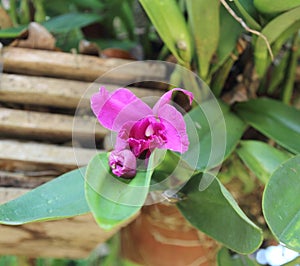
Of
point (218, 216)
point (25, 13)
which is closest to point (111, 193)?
point (218, 216)

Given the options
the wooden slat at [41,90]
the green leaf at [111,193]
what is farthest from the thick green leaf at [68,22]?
the green leaf at [111,193]

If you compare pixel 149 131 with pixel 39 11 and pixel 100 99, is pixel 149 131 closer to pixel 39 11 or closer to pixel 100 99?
pixel 100 99

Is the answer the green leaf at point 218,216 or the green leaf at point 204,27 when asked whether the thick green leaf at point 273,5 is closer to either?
the green leaf at point 204,27

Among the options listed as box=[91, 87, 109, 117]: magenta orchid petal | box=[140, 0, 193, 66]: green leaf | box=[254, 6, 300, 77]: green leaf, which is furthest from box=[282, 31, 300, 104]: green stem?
box=[91, 87, 109, 117]: magenta orchid petal

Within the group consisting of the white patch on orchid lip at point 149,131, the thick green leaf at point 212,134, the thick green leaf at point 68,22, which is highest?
the white patch on orchid lip at point 149,131

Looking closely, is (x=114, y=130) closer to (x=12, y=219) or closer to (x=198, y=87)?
(x=12, y=219)

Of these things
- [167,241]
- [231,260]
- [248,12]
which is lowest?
[167,241]

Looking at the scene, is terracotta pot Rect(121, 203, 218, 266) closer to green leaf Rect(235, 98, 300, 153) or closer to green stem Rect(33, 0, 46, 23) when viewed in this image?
green leaf Rect(235, 98, 300, 153)
